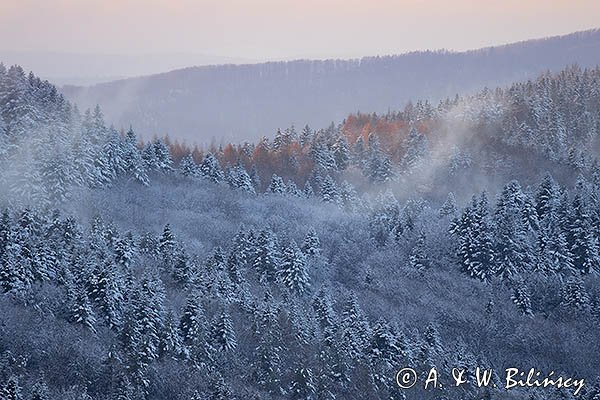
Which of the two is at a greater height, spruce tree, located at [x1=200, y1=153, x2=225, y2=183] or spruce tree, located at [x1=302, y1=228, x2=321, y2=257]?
spruce tree, located at [x1=200, y1=153, x2=225, y2=183]

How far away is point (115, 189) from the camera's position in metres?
80.1

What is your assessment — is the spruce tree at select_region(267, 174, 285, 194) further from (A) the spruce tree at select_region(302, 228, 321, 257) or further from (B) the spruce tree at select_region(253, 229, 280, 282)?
(B) the spruce tree at select_region(253, 229, 280, 282)

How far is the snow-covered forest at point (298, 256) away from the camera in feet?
149

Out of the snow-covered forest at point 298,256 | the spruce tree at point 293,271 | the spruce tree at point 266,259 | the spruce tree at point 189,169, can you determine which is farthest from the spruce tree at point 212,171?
the spruce tree at point 293,271

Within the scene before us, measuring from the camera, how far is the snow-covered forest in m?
45.4

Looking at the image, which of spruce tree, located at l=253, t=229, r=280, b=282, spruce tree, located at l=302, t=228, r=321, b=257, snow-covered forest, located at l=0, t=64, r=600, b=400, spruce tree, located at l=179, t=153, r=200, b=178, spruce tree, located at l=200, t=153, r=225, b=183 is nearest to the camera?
snow-covered forest, located at l=0, t=64, r=600, b=400

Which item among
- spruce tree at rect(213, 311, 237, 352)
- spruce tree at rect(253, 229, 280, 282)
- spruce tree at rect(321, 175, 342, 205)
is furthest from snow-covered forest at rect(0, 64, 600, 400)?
spruce tree at rect(321, 175, 342, 205)

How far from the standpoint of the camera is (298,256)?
66.9 meters

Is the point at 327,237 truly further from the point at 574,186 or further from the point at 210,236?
the point at 574,186

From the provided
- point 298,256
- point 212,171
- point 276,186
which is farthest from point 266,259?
point 212,171

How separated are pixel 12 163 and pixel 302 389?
4133 centimetres

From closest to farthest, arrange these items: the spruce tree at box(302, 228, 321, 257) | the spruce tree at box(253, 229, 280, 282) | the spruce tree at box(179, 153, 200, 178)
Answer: the spruce tree at box(253, 229, 280, 282)
the spruce tree at box(302, 228, 321, 257)
the spruce tree at box(179, 153, 200, 178)

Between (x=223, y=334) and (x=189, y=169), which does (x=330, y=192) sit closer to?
(x=189, y=169)

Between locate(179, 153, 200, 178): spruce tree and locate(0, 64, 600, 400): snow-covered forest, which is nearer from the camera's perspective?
locate(0, 64, 600, 400): snow-covered forest
